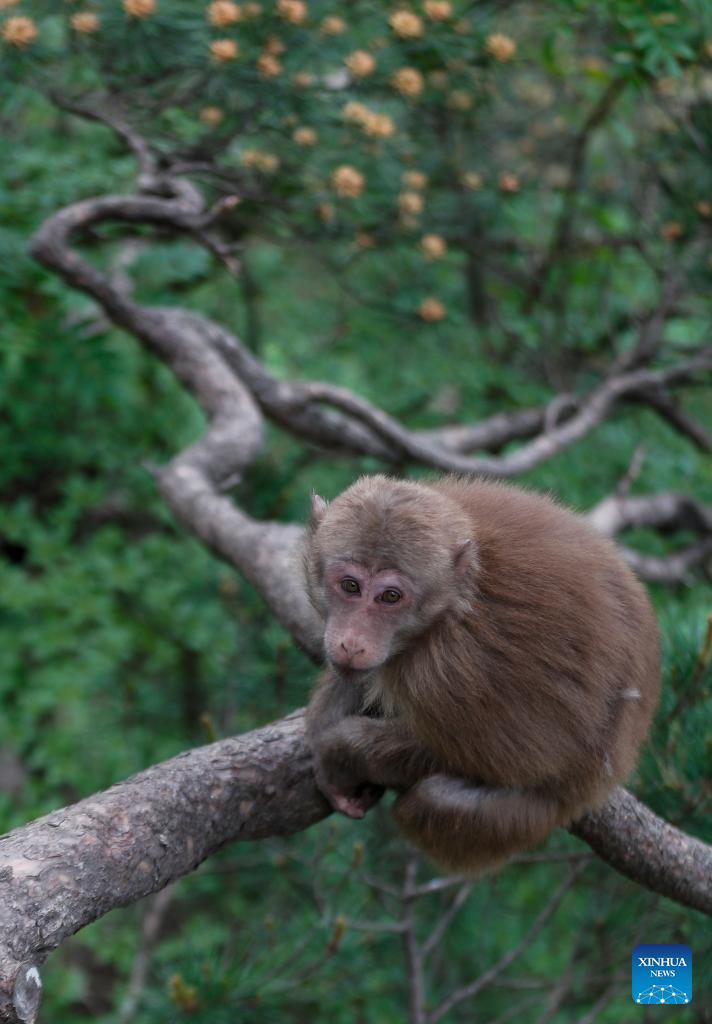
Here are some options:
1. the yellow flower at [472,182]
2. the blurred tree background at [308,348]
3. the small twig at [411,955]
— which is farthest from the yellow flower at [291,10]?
the small twig at [411,955]

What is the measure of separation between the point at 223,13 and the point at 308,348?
2.35m

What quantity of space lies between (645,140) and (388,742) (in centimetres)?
449

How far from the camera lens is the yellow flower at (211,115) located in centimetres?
454

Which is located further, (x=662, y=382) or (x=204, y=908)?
(x=204, y=908)

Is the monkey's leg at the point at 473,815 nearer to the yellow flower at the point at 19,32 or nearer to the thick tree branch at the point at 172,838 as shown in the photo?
the thick tree branch at the point at 172,838

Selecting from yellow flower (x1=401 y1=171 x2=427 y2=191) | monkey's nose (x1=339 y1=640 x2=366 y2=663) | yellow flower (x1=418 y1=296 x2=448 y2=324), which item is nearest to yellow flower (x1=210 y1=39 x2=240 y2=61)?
yellow flower (x1=401 y1=171 x2=427 y2=191)

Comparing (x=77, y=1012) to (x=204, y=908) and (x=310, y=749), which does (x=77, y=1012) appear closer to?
(x=204, y=908)

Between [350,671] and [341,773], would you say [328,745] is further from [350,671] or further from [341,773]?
[350,671]

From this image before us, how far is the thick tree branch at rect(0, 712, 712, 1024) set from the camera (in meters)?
1.87

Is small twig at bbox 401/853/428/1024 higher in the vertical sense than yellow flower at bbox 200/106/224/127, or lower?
lower

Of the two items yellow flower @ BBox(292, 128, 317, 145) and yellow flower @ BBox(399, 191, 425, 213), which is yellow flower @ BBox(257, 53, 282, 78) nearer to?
yellow flower @ BBox(292, 128, 317, 145)

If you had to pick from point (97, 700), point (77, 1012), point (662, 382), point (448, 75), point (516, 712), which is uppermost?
point (448, 75)

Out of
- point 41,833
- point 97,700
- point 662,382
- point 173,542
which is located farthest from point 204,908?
point 41,833

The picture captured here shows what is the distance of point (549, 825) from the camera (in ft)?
8.55
